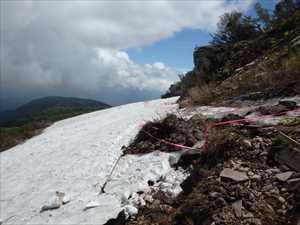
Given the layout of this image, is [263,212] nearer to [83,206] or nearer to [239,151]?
[239,151]

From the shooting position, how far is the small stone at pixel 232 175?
3579 mm

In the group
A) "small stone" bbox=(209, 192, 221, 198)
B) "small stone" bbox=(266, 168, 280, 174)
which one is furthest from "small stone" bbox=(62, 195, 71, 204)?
"small stone" bbox=(266, 168, 280, 174)

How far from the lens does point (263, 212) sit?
297 cm

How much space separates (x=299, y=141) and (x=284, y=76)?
453 centimetres

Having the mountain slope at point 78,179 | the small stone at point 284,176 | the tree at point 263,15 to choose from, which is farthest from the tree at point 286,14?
the small stone at point 284,176

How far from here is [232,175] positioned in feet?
12.1

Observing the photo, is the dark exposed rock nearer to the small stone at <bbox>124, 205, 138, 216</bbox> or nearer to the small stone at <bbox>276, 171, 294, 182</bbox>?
the small stone at <bbox>124, 205, 138, 216</bbox>

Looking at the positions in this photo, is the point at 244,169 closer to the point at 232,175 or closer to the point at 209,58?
the point at 232,175

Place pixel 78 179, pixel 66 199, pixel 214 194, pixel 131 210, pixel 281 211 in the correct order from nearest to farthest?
pixel 281 211, pixel 214 194, pixel 131 210, pixel 66 199, pixel 78 179

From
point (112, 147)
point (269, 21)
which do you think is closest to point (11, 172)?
point (112, 147)

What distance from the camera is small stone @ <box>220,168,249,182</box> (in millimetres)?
3579

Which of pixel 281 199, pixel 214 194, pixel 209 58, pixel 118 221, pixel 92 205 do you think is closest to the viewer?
pixel 281 199

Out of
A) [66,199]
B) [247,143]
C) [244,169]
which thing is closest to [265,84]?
[247,143]

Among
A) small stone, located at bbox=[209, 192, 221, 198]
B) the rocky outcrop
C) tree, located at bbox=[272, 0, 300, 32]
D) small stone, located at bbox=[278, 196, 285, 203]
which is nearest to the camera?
small stone, located at bbox=[278, 196, 285, 203]
